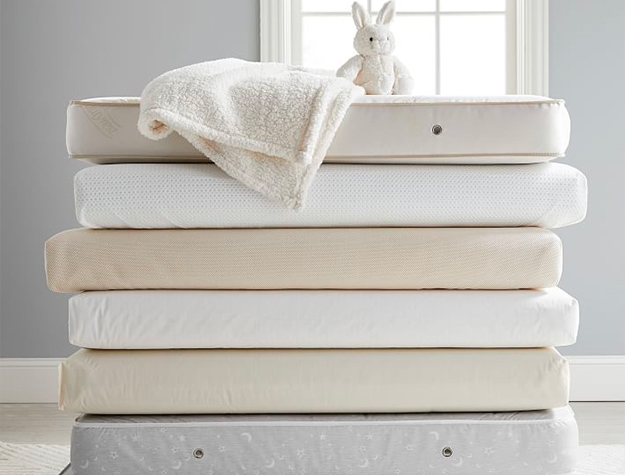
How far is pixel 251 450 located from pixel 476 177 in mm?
617

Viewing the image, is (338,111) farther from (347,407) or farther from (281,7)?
(281,7)

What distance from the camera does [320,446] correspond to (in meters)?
1.54

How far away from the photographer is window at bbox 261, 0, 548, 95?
112 inches

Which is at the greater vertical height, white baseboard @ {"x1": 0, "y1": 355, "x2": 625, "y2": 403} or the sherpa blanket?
the sherpa blanket

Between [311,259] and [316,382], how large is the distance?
212 millimetres

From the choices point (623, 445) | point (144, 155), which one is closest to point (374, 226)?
point (144, 155)

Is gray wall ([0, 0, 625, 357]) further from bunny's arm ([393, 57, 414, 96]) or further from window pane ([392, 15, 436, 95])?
bunny's arm ([393, 57, 414, 96])

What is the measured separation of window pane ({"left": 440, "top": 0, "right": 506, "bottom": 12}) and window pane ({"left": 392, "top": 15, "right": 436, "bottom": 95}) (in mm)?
60

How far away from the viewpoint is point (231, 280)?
154cm

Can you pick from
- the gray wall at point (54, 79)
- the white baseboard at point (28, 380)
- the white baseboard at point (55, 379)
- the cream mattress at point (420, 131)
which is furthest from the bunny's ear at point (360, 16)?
the white baseboard at point (28, 380)

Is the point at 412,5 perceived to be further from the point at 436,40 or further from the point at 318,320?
the point at 318,320

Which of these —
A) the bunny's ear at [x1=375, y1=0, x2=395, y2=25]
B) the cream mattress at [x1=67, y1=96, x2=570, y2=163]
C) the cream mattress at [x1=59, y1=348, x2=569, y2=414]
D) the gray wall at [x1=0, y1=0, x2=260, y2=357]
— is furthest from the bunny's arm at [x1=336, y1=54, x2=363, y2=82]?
the gray wall at [x1=0, y1=0, x2=260, y2=357]

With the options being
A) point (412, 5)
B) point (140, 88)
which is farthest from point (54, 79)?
point (412, 5)

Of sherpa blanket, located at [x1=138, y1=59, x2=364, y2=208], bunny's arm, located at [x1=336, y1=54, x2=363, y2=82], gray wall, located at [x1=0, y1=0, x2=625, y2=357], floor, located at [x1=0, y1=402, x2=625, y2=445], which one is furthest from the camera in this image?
gray wall, located at [x1=0, y1=0, x2=625, y2=357]
